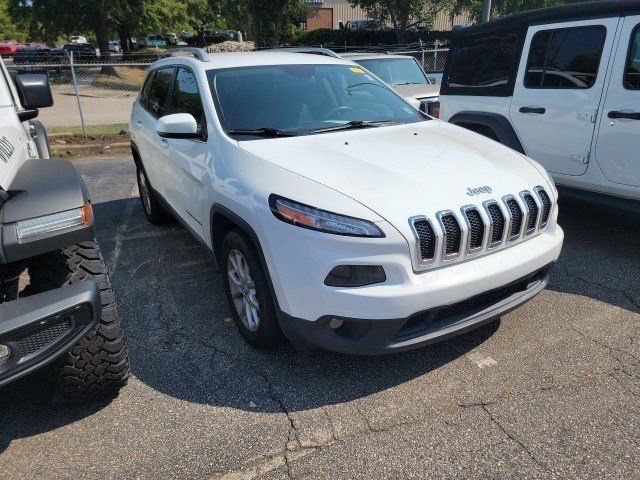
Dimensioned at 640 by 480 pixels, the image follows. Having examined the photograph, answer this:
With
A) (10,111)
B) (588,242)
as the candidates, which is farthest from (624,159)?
(10,111)

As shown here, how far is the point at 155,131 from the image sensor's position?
14.7 feet

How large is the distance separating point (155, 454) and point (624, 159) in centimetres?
396

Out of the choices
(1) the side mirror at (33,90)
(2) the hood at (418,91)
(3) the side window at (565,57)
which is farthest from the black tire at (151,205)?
(2) the hood at (418,91)

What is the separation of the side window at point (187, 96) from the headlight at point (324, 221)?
4.21 feet

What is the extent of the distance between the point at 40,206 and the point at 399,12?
108 feet

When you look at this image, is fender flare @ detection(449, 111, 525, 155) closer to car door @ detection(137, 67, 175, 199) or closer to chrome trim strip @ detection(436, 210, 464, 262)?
chrome trim strip @ detection(436, 210, 464, 262)

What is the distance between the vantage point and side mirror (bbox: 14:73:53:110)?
12.0 feet

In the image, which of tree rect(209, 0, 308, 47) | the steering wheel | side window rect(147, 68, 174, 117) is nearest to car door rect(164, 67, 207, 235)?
side window rect(147, 68, 174, 117)

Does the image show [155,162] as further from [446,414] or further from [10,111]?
[446,414]

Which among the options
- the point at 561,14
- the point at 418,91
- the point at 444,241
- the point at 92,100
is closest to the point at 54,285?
the point at 444,241

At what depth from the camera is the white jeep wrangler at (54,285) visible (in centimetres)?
201

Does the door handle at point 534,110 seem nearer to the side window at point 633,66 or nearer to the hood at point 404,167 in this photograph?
the side window at point 633,66

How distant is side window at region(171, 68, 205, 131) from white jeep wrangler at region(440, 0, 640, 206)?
2.88 meters

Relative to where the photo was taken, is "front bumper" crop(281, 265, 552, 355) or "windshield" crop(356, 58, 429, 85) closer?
"front bumper" crop(281, 265, 552, 355)
